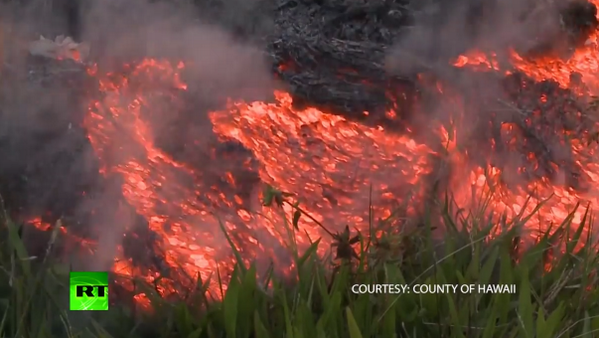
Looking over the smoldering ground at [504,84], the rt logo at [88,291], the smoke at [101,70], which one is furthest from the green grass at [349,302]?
the smoldering ground at [504,84]

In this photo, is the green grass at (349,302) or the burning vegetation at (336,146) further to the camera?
the burning vegetation at (336,146)

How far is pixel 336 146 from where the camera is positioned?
1406 mm

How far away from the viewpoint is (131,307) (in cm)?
116

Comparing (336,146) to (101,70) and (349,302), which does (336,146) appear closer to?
(349,302)

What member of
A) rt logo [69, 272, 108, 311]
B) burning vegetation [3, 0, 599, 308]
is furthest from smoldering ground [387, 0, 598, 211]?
rt logo [69, 272, 108, 311]

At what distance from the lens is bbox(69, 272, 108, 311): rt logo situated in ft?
3.73

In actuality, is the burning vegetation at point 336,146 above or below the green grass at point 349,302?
above

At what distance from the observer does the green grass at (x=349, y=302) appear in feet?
3.51

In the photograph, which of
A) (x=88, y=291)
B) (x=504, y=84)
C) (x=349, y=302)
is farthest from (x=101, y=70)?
(x=504, y=84)

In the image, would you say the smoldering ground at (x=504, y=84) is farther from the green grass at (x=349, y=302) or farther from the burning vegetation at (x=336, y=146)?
the green grass at (x=349, y=302)

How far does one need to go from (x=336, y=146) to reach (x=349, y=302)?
1.29 ft

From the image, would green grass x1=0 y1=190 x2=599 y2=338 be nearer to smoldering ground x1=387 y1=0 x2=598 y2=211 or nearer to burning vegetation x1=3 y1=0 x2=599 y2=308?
burning vegetation x1=3 y1=0 x2=599 y2=308

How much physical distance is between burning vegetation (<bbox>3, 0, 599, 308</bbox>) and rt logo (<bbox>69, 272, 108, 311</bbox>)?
4cm

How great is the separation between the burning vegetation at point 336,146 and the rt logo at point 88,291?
0.14 ft
